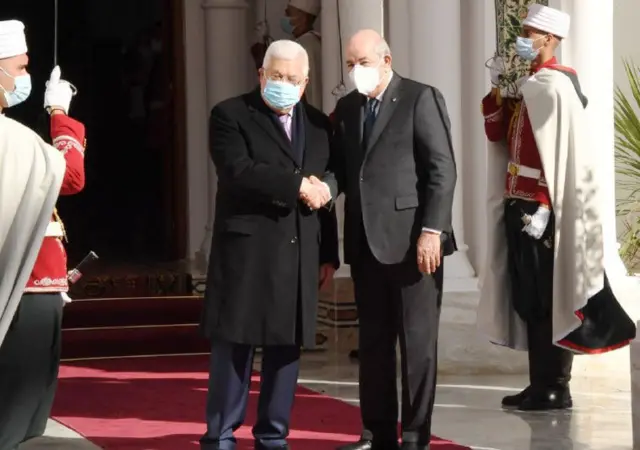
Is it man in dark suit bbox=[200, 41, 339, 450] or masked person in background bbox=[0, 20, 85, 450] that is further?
man in dark suit bbox=[200, 41, 339, 450]

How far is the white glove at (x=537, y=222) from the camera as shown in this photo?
8.09 metres

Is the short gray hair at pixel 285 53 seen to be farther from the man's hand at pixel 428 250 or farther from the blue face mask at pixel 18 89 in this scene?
the blue face mask at pixel 18 89

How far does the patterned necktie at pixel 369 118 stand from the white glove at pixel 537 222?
1413 mm

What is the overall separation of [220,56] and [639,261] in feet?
11.6

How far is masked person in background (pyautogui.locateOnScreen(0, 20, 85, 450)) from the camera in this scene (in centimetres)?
554

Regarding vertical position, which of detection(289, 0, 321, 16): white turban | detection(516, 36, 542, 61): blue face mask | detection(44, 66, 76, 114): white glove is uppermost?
detection(289, 0, 321, 16): white turban

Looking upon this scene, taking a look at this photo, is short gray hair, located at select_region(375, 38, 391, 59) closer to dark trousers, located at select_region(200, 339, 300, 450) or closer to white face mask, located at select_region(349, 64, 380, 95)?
white face mask, located at select_region(349, 64, 380, 95)

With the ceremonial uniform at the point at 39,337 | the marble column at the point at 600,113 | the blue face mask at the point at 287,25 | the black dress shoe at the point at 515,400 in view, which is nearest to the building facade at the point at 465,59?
the marble column at the point at 600,113

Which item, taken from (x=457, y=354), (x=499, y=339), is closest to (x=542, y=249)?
(x=499, y=339)

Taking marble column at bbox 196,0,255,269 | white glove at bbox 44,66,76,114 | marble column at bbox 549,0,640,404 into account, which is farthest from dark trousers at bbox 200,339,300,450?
marble column at bbox 196,0,255,269

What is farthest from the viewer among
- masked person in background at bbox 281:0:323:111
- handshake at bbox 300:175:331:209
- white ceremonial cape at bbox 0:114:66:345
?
masked person in background at bbox 281:0:323:111

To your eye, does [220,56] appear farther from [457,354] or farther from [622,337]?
[622,337]

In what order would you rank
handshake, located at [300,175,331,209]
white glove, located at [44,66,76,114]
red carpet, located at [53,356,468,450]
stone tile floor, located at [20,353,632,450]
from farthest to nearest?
red carpet, located at [53,356,468,450]
stone tile floor, located at [20,353,632,450]
handshake, located at [300,175,331,209]
white glove, located at [44,66,76,114]

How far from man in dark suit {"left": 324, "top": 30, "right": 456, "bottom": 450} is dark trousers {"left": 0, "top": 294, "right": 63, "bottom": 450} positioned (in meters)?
1.34
